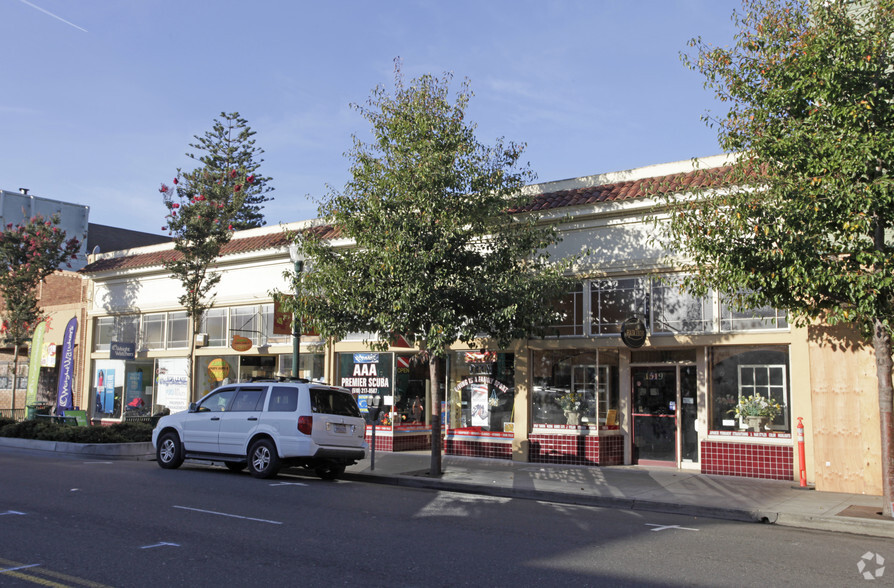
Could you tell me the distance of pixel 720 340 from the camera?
14.8m

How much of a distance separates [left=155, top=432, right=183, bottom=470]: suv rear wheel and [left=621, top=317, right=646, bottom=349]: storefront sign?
9.15 meters

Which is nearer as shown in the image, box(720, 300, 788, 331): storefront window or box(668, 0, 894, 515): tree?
box(668, 0, 894, 515): tree

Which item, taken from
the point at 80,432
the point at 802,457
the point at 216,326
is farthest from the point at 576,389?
the point at 80,432

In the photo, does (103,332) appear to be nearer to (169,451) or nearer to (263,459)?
(169,451)

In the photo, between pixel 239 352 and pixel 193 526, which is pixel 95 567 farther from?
pixel 239 352

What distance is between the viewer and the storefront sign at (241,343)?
2075cm

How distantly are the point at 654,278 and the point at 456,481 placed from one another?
19.3ft

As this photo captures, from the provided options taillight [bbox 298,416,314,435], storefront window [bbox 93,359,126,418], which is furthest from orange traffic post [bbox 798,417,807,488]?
storefront window [bbox 93,359,126,418]

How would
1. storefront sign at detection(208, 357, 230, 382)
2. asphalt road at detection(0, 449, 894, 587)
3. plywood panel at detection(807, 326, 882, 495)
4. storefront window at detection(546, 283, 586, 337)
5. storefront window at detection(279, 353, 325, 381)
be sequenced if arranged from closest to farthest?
asphalt road at detection(0, 449, 894, 587) < plywood panel at detection(807, 326, 882, 495) < storefront window at detection(546, 283, 586, 337) < storefront window at detection(279, 353, 325, 381) < storefront sign at detection(208, 357, 230, 382)

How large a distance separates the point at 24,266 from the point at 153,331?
5.33 m

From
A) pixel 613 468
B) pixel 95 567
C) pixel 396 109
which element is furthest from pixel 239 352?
pixel 95 567

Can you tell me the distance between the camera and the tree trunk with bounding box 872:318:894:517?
10599mm

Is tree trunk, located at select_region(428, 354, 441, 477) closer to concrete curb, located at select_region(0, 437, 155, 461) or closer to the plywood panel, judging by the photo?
the plywood panel

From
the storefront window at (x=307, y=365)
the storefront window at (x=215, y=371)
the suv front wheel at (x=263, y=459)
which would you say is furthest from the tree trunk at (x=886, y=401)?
the storefront window at (x=215, y=371)
